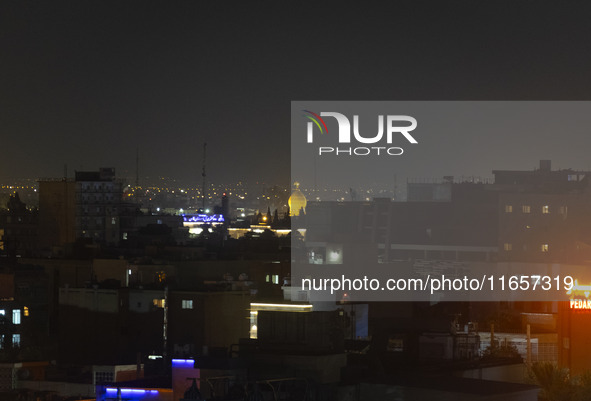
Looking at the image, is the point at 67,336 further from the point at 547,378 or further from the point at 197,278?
the point at 547,378

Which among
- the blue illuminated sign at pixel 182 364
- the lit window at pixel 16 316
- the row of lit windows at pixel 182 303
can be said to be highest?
the row of lit windows at pixel 182 303

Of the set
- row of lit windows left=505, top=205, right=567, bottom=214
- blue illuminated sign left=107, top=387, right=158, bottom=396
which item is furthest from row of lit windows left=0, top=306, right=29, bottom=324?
row of lit windows left=505, top=205, right=567, bottom=214

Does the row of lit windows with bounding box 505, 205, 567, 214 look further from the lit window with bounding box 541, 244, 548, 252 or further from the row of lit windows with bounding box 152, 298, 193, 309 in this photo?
the row of lit windows with bounding box 152, 298, 193, 309

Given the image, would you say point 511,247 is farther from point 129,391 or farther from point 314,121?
point 129,391

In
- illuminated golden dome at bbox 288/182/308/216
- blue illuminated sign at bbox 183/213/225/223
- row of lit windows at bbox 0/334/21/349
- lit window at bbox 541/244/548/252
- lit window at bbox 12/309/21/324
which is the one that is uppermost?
illuminated golden dome at bbox 288/182/308/216

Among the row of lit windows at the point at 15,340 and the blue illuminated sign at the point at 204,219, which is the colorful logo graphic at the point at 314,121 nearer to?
the row of lit windows at the point at 15,340

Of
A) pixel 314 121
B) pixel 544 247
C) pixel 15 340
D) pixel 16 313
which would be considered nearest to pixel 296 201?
pixel 544 247

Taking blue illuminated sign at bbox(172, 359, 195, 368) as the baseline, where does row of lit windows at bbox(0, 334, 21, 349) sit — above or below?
below

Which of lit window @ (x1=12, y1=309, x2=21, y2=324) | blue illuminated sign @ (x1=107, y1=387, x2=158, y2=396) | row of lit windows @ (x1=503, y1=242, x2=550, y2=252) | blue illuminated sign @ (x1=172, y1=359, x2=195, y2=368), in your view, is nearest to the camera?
blue illuminated sign @ (x1=107, y1=387, x2=158, y2=396)

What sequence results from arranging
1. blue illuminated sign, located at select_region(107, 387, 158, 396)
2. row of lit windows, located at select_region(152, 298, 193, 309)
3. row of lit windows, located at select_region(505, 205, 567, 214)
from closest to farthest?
blue illuminated sign, located at select_region(107, 387, 158, 396), row of lit windows, located at select_region(152, 298, 193, 309), row of lit windows, located at select_region(505, 205, 567, 214)

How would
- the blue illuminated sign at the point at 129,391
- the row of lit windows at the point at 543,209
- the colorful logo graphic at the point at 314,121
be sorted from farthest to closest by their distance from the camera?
the row of lit windows at the point at 543,209, the colorful logo graphic at the point at 314,121, the blue illuminated sign at the point at 129,391

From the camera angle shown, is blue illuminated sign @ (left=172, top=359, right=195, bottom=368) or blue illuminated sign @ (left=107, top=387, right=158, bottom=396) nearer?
blue illuminated sign @ (left=107, top=387, right=158, bottom=396)

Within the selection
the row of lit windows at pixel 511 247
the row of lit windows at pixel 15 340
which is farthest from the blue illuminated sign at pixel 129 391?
the row of lit windows at pixel 511 247

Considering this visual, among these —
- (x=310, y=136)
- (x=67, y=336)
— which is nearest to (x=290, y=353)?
(x=67, y=336)
